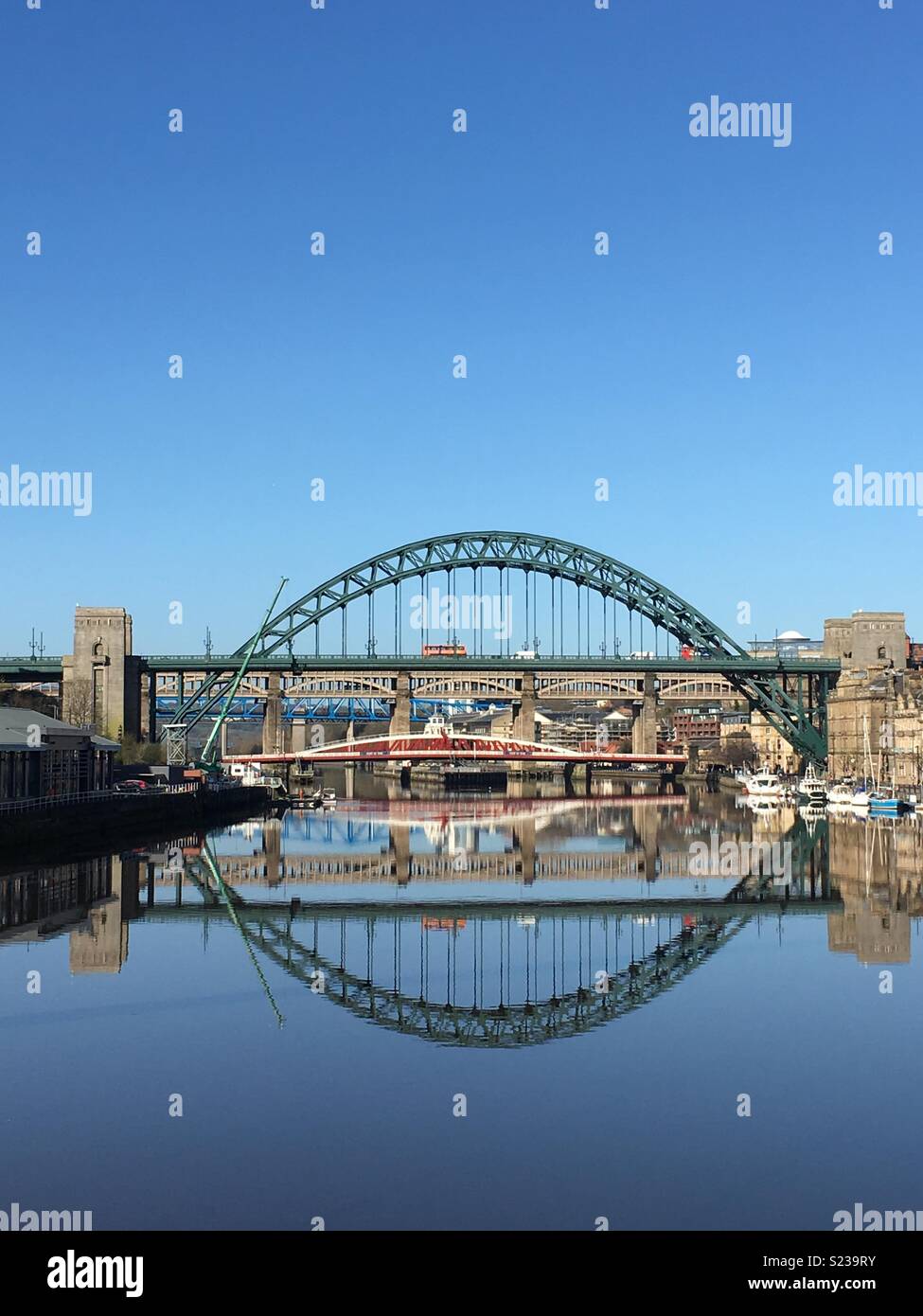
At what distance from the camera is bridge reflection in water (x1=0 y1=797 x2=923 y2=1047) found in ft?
95.7

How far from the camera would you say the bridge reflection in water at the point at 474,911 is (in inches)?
1148

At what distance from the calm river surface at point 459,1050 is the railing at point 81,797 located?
5662mm

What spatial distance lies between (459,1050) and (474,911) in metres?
18.9

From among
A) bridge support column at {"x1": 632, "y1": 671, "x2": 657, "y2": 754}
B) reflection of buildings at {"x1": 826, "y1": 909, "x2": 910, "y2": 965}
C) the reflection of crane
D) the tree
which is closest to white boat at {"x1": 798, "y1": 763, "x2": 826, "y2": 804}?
bridge support column at {"x1": 632, "y1": 671, "x2": 657, "y2": 754}

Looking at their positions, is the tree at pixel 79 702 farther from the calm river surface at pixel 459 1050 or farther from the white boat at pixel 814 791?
the calm river surface at pixel 459 1050

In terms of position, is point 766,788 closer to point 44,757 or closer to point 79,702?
point 79,702

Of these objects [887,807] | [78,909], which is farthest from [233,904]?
[887,807]

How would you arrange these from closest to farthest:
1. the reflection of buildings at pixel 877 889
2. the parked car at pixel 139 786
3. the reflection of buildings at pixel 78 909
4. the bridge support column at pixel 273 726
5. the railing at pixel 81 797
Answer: the reflection of buildings at pixel 78 909, the reflection of buildings at pixel 877 889, the railing at pixel 81 797, the parked car at pixel 139 786, the bridge support column at pixel 273 726

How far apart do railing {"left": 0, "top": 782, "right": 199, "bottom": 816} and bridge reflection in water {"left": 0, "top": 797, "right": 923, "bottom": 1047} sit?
12.9 ft

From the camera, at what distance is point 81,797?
65438 mm

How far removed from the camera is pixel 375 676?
6939 inches

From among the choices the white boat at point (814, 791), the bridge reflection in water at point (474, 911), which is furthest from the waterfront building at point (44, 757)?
the white boat at point (814, 791)

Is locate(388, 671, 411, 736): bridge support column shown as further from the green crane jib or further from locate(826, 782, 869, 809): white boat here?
locate(826, 782, 869, 809): white boat
